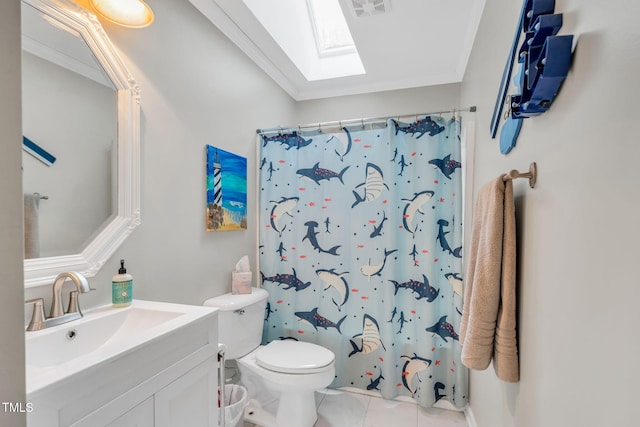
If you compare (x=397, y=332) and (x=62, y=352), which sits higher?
(x=62, y=352)

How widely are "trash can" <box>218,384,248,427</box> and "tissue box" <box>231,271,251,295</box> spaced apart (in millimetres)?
546

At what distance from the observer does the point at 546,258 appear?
83 cm

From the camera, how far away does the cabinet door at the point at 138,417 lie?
82 cm

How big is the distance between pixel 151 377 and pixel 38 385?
1.01 feet

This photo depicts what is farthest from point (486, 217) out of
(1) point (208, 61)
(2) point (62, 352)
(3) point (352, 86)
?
(3) point (352, 86)

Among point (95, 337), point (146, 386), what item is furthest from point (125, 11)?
point (146, 386)

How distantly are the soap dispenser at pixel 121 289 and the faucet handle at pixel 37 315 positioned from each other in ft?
0.77

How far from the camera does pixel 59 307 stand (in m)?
1.05

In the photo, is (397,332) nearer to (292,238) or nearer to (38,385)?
(292,238)

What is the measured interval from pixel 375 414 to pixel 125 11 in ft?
8.08

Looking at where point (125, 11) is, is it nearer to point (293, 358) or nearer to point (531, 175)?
point (531, 175)

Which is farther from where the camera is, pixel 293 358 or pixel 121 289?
pixel 293 358

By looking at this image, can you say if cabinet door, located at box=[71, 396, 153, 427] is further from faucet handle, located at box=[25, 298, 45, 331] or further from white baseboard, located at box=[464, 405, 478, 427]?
white baseboard, located at box=[464, 405, 478, 427]

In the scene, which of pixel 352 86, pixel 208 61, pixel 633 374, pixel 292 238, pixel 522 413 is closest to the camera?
pixel 633 374
